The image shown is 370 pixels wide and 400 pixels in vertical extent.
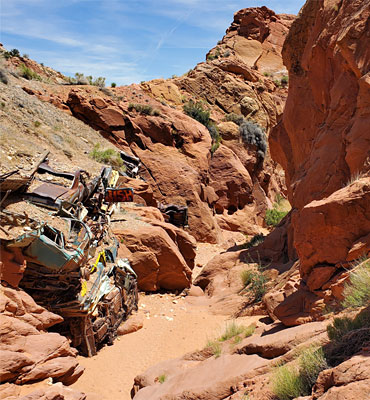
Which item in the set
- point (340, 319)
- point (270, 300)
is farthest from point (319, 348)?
point (270, 300)

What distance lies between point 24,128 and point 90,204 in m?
6.25

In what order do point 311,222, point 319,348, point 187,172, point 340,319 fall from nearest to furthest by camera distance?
point 319,348
point 340,319
point 311,222
point 187,172

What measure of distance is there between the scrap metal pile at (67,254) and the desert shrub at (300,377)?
530 cm

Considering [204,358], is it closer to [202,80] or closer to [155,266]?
[155,266]

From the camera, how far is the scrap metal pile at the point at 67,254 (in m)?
8.09

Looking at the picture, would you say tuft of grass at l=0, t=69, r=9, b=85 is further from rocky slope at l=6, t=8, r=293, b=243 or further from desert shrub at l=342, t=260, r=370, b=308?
desert shrub at l=342, t=260, r=370, b=308

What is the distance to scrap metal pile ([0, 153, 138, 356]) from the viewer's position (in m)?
8.09

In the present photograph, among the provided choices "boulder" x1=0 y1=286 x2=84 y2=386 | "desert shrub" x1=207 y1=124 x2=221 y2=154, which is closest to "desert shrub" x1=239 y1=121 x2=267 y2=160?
"desert shrub" x1=207 y1=124 x2=221 y2=154

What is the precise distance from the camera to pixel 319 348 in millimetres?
4207

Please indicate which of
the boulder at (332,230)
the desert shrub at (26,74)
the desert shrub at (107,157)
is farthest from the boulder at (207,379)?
the desert shrub at (26,74)

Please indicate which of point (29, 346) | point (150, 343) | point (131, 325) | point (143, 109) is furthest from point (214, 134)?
point (29, 346)

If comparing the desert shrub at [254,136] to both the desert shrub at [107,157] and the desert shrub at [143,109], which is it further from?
the desert shrub at [107,157]

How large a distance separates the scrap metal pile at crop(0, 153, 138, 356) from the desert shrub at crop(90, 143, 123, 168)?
5868 mm

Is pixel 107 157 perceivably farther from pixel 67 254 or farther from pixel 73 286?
pixel 67 254
